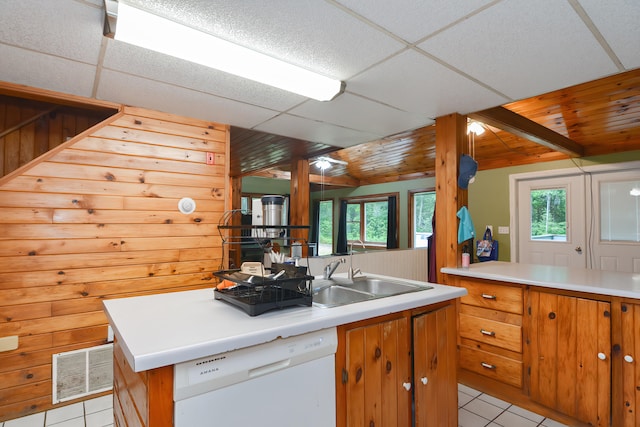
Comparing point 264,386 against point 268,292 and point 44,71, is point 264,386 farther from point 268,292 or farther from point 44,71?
point 44,71

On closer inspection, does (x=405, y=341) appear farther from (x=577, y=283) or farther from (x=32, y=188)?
(x=32, y=188)

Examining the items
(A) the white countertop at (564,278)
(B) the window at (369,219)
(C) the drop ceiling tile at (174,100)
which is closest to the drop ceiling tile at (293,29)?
(C) the drop ceiling tile at (174,100)

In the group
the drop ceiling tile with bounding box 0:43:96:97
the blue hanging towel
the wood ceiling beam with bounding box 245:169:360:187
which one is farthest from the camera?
the wood ceiling beam with bounding box 245:169:360:187

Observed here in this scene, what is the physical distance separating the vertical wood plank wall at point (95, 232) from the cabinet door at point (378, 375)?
1.95 meters

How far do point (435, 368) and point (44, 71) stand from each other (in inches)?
116

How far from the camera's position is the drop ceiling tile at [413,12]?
4.62 ft

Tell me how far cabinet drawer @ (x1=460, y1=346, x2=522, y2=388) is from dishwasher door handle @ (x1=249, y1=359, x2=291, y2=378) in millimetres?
1976

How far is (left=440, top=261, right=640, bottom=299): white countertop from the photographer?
2.01 m

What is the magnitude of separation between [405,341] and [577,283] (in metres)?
1.37

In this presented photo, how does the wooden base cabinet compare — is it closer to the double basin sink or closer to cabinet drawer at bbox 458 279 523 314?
the double basin sink

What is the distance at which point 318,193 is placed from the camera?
9.16 meters

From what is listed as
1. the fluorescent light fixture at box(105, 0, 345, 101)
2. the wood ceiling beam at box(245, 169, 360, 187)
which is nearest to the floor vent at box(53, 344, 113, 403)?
the fluorescent light fixture at box(105, 0, 345, 101)

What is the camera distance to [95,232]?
2.51m

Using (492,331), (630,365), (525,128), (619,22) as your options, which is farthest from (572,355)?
(525,128)
